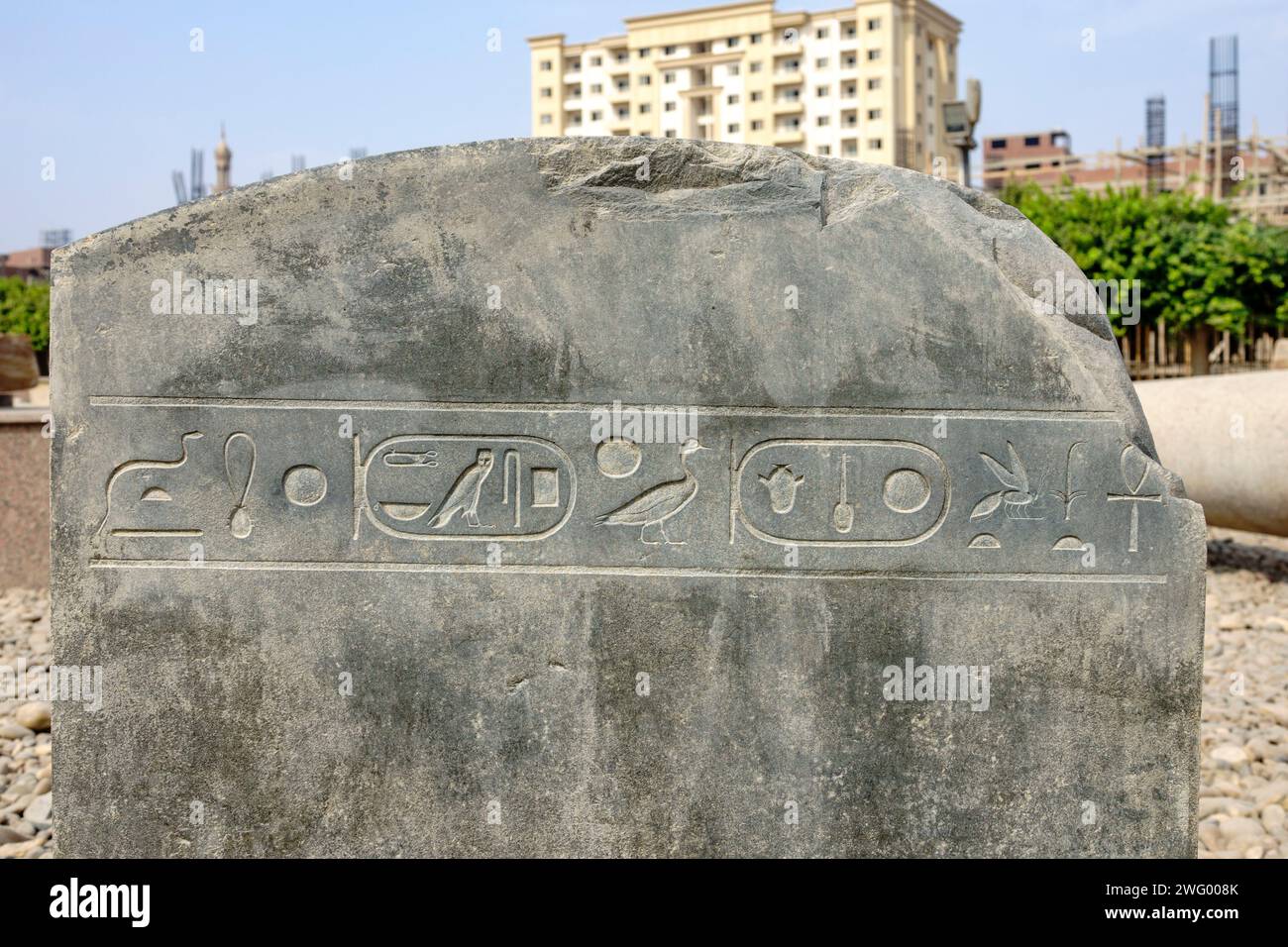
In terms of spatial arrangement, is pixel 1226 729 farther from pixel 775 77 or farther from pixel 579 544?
pixel 775 77

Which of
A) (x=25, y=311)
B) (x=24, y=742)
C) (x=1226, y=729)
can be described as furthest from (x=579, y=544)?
(x=25, y=311)

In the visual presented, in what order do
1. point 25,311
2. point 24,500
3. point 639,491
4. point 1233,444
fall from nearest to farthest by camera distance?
point 639,491 → point 24,500 → point 1233,444 → point 25,311

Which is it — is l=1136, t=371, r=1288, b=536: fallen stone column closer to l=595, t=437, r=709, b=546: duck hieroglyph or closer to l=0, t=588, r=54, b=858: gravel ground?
l=595, t=437, r=709, b=546: duck hieroglyph

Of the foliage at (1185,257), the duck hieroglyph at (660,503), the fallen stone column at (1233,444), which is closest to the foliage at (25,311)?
the foliage at (1185,257)

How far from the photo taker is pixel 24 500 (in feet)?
24.1

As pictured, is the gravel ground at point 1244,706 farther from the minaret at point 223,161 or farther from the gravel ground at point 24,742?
the minaret at point 223,161

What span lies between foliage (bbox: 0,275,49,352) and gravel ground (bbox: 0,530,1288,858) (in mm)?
29090

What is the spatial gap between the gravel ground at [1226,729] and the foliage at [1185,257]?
11.4 meters

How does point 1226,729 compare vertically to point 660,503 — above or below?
below

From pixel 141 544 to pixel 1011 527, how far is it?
2.15 m

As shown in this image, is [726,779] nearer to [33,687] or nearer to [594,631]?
[594,631]

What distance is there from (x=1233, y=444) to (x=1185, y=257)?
12.7 meters

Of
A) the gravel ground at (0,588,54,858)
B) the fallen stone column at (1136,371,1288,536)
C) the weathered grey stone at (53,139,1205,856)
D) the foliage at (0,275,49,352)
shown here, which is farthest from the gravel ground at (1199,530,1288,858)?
the foliage at (0,275,49,352)

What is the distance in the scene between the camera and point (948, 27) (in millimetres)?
58812
